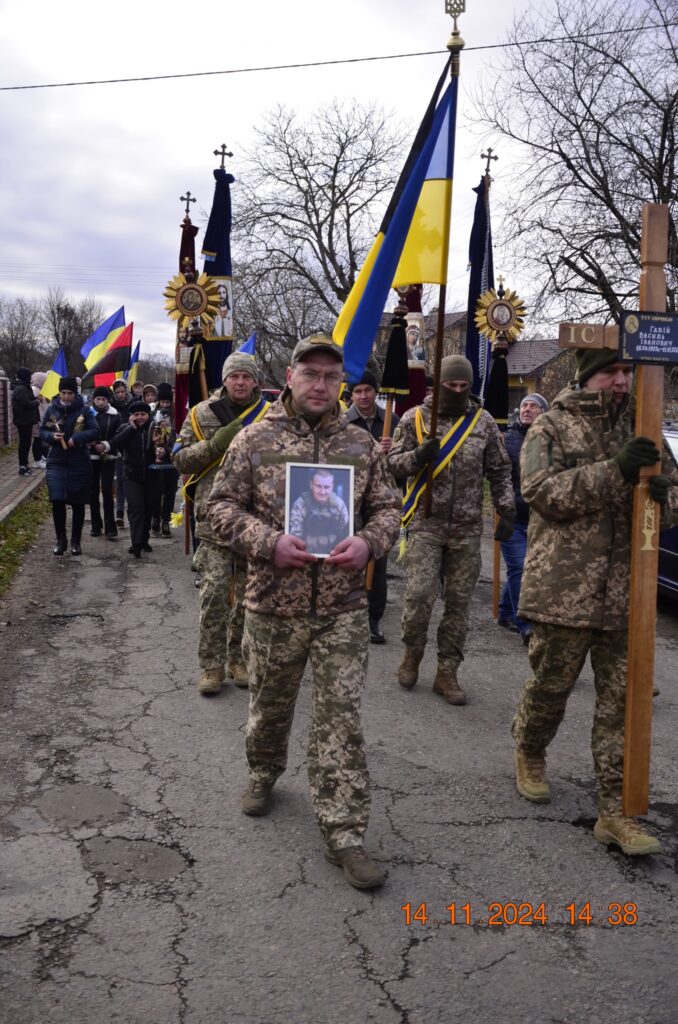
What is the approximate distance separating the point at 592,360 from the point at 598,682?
4.57 feet

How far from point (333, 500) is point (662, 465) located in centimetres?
142

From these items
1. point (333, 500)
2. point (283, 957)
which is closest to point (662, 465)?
point (333, 500)

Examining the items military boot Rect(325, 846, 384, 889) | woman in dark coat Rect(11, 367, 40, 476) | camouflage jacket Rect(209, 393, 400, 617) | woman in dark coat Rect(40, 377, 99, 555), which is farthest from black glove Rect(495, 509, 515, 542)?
woman in dark coat Rect(11, 367, 40, 476)

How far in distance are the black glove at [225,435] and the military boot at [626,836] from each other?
3171mm

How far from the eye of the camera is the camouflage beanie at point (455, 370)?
531 centimetres

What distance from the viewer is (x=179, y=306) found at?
790cm

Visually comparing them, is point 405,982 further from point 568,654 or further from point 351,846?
point 568,654

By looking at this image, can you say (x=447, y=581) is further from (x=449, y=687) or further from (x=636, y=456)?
(x=636, y=456)

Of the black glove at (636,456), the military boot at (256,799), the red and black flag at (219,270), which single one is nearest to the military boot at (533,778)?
the military boot at (256,799)

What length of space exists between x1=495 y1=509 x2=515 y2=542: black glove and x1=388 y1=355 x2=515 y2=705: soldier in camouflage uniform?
31 cm

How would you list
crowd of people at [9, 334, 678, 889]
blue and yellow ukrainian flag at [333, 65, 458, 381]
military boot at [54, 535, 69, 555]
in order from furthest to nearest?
military boot at [54, 535, 69, 555]
blue and yellow ukrainian flag at [333, 65, 458, 381]
crowd of people at [9, 334, 678, 889]

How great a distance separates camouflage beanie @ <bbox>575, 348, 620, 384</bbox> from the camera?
353 centimetres

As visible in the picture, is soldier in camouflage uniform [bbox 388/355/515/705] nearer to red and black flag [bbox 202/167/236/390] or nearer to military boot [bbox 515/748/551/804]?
military boot [bbox 515/748/551/804]

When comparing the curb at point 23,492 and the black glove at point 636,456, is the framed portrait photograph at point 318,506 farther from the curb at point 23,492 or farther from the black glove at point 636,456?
the curb at point 23,492
